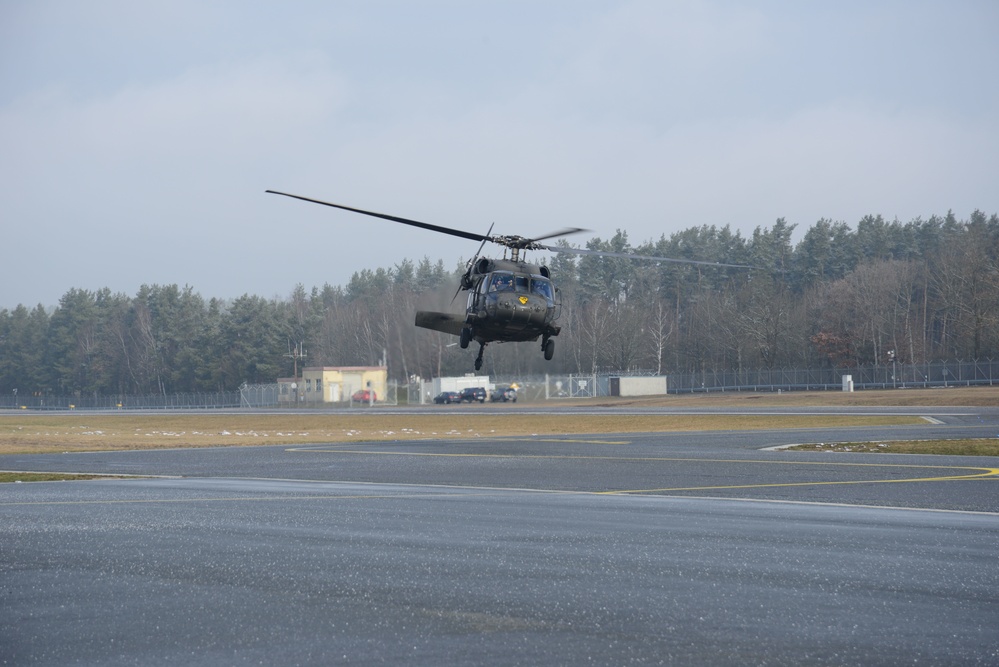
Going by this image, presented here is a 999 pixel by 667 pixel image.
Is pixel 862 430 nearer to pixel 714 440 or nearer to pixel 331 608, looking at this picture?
pixel 714 440

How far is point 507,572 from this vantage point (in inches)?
354

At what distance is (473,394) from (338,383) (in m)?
17.8

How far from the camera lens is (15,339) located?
159125 mm

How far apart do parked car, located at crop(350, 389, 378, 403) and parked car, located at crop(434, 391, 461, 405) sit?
6.28 metres

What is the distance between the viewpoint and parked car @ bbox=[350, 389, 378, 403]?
93.5m

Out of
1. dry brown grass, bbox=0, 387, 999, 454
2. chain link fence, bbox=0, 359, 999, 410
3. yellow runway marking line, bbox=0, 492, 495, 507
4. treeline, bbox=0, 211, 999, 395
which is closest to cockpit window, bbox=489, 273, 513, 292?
dry brown grass, bbox=0, 387, 999, 454

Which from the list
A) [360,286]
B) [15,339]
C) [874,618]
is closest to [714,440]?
[874,618]

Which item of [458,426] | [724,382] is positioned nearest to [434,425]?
[458,426]

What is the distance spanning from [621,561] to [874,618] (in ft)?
9.09

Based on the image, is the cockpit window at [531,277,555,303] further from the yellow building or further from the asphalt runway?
the yellow building

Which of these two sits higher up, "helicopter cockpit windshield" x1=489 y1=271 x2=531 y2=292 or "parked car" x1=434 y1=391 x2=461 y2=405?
"helicopter cockpit windshield" x1=489 y1=271 x2=531 y2=292

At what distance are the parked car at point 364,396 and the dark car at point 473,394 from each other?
9.07m

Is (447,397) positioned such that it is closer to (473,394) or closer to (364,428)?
(473,394)

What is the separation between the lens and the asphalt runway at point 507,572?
257 inches
